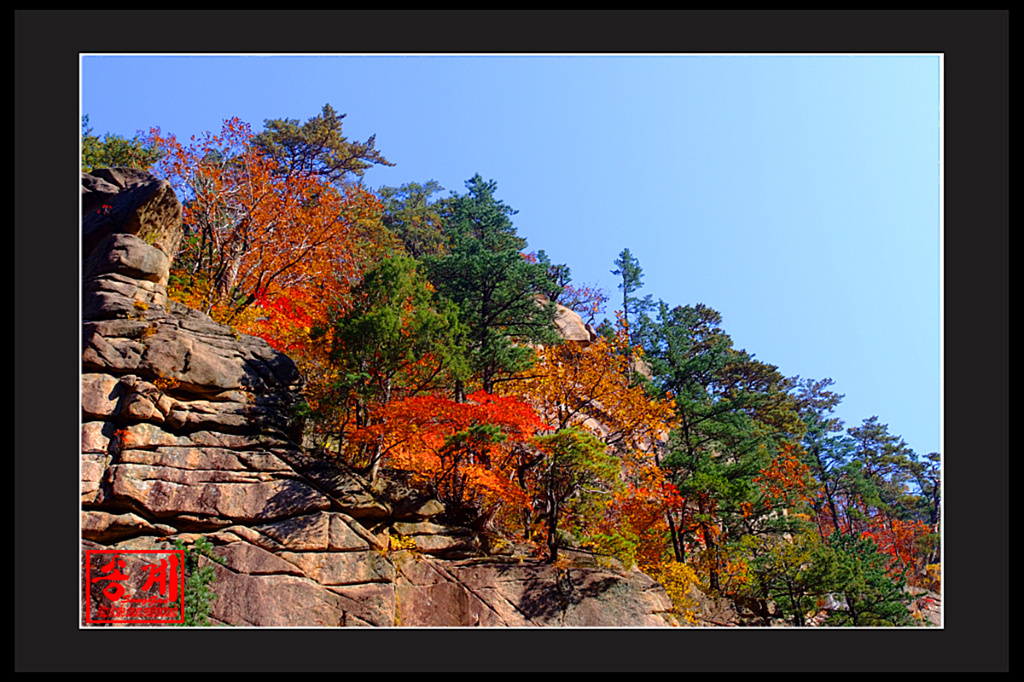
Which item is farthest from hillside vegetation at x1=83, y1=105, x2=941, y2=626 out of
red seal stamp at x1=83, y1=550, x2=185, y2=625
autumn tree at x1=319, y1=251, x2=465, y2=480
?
red seal stamp at x1=83, y1=550, x2=185, y2=625

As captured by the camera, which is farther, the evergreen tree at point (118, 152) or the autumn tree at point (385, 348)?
the evergreen tree at point (118, 152)

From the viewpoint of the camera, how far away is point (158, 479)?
43.2 ft

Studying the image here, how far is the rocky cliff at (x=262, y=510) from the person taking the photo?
1259cm

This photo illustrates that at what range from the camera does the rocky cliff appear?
41.3 feet

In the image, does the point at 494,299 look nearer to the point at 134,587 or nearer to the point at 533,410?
the point at 533,410

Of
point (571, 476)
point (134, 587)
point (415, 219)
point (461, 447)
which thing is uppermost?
point (415, 219)

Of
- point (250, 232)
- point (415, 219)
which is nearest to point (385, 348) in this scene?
point (250, 232)

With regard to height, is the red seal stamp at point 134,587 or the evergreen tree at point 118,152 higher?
the evergreen tree at point 118,152

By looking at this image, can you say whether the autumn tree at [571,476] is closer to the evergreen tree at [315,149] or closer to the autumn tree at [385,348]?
the autumn tree at [385,348]

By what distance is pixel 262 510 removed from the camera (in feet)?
44.0

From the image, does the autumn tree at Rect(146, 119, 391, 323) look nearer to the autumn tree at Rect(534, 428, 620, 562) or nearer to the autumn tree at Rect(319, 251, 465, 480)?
the autumn tree at Rect(319, 251, 465, 480)

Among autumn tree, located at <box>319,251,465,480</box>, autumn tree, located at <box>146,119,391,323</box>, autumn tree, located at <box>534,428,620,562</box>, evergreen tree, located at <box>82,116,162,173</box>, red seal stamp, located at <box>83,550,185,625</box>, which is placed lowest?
red seal stamp, located at <box>83,550,185,625</box>

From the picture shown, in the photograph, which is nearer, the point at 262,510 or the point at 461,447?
the point at 262,510

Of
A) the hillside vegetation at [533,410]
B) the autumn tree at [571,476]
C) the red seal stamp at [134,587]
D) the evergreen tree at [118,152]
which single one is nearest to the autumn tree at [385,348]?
the hillside vegetation at [533,410]
